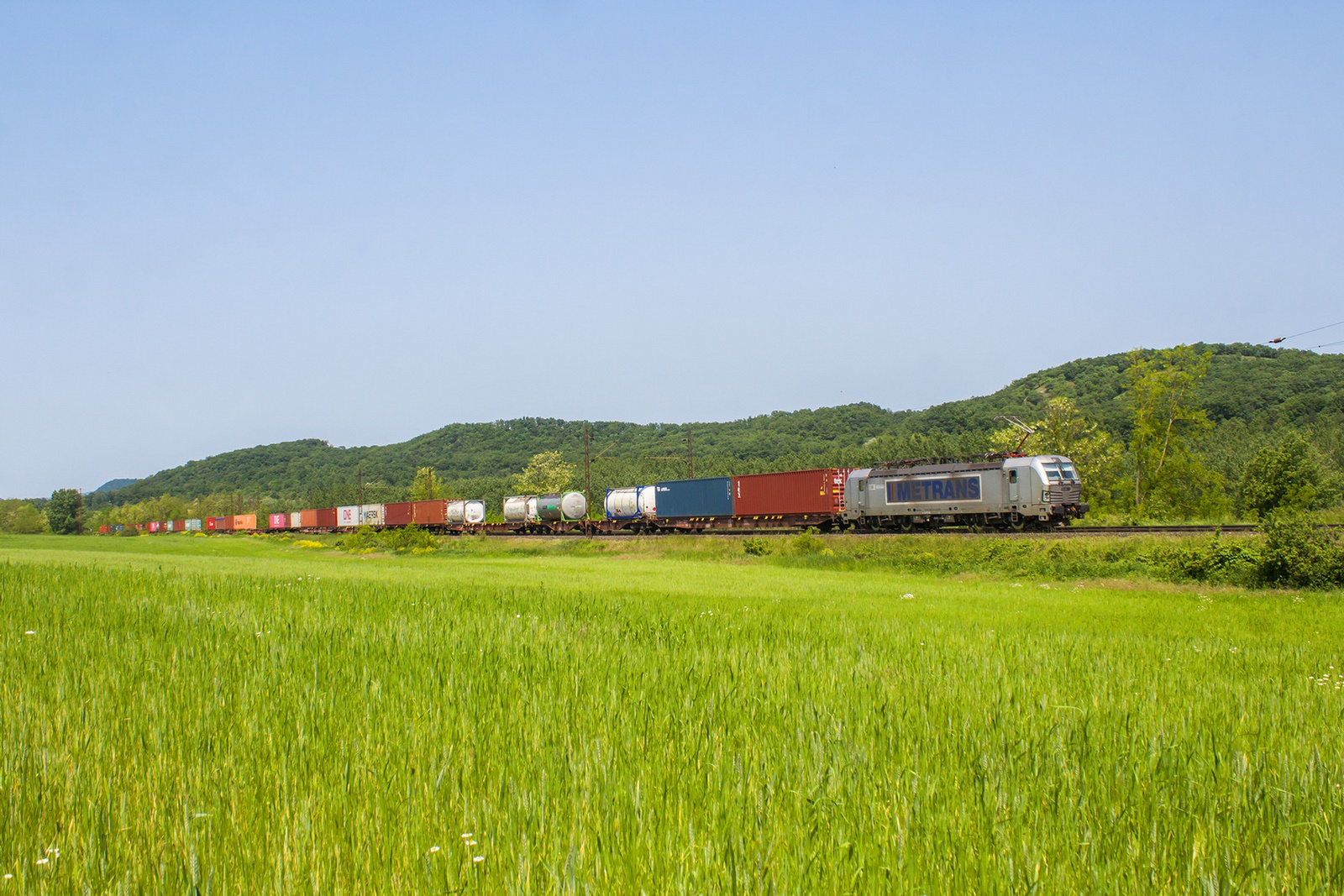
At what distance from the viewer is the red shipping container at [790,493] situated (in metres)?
46.7

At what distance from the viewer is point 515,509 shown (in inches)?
2918

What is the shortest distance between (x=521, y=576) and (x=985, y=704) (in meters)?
21.0

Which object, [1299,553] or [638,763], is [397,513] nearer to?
[1299,553]

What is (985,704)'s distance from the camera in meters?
5.43

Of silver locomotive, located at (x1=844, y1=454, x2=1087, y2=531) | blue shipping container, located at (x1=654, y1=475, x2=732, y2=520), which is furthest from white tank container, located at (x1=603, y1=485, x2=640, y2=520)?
silver locomotive, located at (x1=844, y1=454, x2=1087, y2=531)

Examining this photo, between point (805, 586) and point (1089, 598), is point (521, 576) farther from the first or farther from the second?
point (1089, 598)

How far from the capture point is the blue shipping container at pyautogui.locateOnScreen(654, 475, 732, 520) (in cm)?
5394

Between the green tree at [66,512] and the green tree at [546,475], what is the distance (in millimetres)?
81946

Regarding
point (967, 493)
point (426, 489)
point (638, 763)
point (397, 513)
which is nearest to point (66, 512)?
point (426, 489)

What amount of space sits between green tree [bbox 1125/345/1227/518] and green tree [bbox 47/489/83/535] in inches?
6437

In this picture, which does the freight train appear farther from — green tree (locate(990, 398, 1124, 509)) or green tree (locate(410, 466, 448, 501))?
green tree (locate(410, 466, 448, 501))

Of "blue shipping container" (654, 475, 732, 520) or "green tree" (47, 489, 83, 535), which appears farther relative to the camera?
"green tree" (47, 489, 83, 535)

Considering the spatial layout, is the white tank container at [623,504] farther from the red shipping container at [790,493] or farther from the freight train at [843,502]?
the red shipping container at [790,493]

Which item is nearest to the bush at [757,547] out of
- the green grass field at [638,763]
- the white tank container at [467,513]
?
the green grass field at [638,763]
